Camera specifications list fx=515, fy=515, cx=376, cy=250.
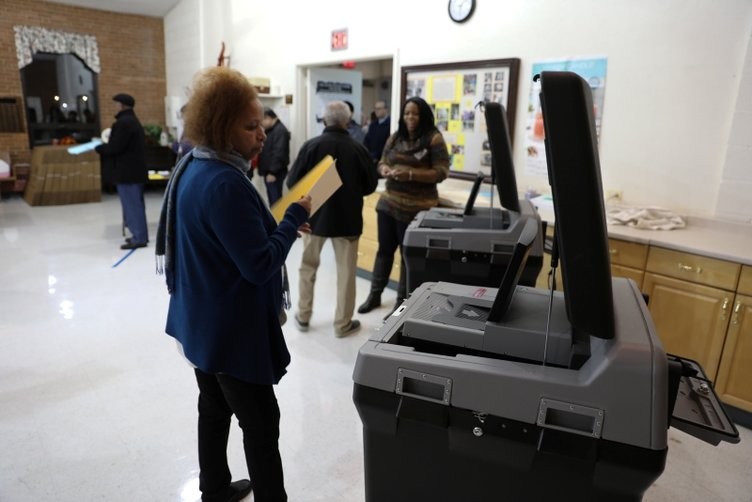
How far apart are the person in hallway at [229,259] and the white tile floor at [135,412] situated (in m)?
0.67

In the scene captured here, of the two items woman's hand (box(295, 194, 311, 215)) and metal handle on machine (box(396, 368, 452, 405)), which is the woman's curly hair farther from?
metal handle on machine (box(396, 368, 452, 405))

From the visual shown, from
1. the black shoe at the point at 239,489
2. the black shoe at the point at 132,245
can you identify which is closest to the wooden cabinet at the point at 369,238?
the black shoe at the point at 239,489

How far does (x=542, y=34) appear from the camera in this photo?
3.60 meters

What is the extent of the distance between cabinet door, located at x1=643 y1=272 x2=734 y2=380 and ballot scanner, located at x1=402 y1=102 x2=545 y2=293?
3.28 ft

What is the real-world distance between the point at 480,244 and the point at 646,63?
6.43 feet

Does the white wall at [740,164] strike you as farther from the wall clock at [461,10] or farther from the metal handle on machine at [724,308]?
the wall clock at [461,10]

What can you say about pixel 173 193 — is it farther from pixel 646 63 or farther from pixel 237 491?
pixel 646 63

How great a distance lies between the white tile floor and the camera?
6.74 feet

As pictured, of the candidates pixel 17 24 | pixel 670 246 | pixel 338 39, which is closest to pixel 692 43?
pixel 670 246

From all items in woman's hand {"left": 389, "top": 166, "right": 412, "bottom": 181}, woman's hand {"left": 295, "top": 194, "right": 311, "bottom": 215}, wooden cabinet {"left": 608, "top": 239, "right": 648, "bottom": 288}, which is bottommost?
wooden cabinet {"left": 608, "top": 239, "right": 648, "bottom": 288}

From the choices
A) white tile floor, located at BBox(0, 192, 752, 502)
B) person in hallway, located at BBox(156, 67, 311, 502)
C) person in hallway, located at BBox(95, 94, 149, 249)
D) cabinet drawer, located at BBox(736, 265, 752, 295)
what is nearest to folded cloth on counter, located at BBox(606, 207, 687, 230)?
cabinet drawer, located at BBox(736, 265, 752, 295)

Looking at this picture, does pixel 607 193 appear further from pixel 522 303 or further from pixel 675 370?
pixel 675 370

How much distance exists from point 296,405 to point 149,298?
2054mm

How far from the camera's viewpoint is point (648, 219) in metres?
3.00
